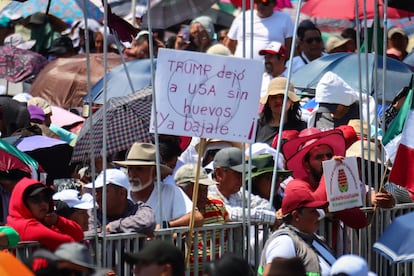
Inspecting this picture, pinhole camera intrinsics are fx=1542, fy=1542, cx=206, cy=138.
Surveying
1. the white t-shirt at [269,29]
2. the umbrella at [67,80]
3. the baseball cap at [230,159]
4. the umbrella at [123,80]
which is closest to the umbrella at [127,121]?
the baseball cap at [230,159]

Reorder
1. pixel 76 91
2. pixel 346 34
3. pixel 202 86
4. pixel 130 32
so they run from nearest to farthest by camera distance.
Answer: pixel 202 86, pixel 130 32, pixel 76 91, pixel 346 34

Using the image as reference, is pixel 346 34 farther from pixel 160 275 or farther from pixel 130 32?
pixel 160 275

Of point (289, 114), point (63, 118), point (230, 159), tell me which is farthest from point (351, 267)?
point (63, 118)

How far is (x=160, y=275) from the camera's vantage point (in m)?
8.03

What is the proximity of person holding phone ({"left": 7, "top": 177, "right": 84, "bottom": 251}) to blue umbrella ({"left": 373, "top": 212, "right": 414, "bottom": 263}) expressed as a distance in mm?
2583

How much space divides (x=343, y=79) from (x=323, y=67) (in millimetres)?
518

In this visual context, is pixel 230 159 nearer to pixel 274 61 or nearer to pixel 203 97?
pixel 203 97

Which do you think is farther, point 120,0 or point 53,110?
point 120,0

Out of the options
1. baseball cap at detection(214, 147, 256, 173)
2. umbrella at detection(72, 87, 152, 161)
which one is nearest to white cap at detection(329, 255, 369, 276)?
baseball cap at detection(214, 147, 256, 173)

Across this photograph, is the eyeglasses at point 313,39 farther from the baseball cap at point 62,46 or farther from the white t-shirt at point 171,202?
the white t-shirt at point 171,202

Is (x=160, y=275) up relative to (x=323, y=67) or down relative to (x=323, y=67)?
down

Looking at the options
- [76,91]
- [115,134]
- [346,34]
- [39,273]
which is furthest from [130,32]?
[346,34]

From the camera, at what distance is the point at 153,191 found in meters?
10.8

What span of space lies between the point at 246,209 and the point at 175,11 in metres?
6.56
